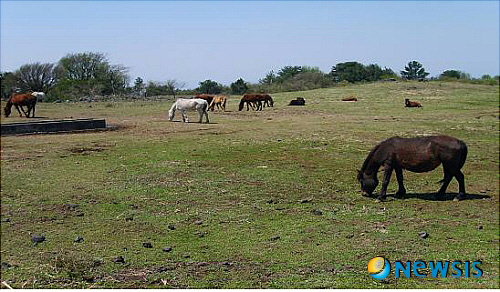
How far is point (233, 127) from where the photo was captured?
20.1m

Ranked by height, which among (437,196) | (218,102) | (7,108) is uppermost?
(7,108)

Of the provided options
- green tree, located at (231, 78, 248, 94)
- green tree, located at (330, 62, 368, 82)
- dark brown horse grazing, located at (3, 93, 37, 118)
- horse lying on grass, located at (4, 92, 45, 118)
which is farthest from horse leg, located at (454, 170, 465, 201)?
green tree, located at (330, 62, 368, 82)

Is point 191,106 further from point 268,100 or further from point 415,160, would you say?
point 415,160

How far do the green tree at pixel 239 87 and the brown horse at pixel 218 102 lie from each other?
19848 mm

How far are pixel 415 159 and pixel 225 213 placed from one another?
11.4 ft

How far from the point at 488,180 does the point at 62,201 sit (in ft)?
26.2

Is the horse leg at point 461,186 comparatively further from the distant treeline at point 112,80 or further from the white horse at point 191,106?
the white horse at point 191,106

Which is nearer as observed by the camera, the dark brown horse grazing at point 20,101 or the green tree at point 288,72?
the dark brown horse grazing at point 20,101

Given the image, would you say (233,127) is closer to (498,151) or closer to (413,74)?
(498,151)

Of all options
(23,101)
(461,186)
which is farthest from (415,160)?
(23,101)

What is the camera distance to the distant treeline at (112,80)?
52.4 ft

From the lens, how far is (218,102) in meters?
30.0

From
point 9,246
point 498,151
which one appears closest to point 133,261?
point 9,246

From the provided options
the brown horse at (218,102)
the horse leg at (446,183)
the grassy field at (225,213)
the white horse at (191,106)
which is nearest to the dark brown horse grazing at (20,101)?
the grassy field at (225,213)
